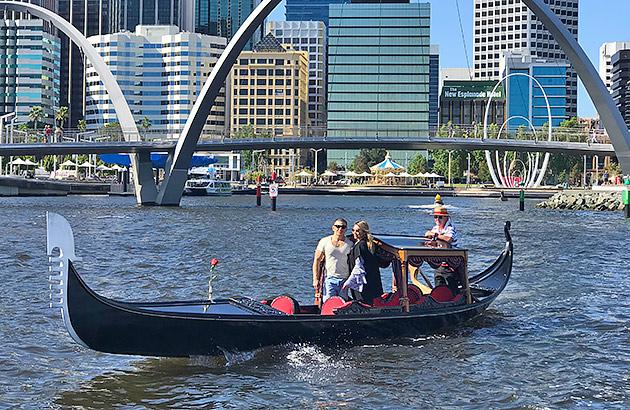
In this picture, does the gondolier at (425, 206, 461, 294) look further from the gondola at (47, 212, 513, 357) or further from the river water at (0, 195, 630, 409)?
the river water at (0, 195, 630, 409)

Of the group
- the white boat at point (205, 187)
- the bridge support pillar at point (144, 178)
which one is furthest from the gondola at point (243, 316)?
the white boat at point (205, 187)

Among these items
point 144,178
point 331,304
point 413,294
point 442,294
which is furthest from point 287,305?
point 144,178

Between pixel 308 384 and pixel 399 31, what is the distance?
19321 centimetres

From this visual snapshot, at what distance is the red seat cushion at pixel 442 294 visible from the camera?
16109 millimetres

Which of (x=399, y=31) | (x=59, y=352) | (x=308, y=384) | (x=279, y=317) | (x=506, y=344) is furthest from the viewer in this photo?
(x=399, y=31)

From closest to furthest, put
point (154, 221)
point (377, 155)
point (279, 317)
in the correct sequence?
1. point (279, 317)
2. point (154, 221)
3. point (377, 155)

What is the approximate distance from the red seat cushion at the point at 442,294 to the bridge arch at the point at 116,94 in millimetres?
56650

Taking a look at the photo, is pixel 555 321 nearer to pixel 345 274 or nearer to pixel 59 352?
pixel 345 274

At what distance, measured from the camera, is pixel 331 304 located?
14320mm

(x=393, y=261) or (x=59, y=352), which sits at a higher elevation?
(x=393, y=261)

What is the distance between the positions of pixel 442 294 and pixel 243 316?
484 centimetres

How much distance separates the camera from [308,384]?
12477 mm

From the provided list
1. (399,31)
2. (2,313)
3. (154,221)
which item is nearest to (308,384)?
(2,313)

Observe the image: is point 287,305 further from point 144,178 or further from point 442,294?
point 144,178
